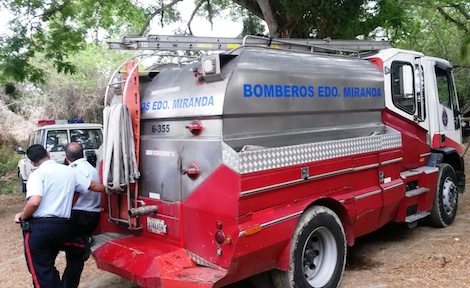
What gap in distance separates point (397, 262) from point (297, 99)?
2.54m

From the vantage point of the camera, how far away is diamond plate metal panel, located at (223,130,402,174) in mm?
3375

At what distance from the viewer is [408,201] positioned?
18.3 feet

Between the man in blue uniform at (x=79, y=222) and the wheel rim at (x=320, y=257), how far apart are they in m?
2.23

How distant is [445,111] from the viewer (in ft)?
21.6

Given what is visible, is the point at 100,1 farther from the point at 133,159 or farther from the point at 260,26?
the point at 133,159

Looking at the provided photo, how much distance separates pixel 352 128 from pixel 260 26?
907 cm

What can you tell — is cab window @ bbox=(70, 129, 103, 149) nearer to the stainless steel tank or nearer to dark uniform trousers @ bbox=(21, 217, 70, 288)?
the stainless steel tank

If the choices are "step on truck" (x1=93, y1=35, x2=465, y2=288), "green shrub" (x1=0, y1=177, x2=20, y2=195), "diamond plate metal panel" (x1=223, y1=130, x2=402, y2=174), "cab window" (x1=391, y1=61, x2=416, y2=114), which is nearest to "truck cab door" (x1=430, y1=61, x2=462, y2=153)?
"cab window" (x1=391, y1=61, x2=416, y2=114)

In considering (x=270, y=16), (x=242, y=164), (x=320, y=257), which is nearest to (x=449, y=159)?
(x=320, y=257)

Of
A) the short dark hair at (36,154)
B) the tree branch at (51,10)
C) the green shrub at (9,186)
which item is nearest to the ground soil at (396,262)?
the short dark hair at (36,154)

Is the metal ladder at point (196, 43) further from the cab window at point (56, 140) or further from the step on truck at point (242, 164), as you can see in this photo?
the cab window at point (56, 140)

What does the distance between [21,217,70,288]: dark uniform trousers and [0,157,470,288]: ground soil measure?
3.29 ft

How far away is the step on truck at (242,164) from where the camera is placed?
348 centimetres

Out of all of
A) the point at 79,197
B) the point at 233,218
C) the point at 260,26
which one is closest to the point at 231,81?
the point at 233,218
